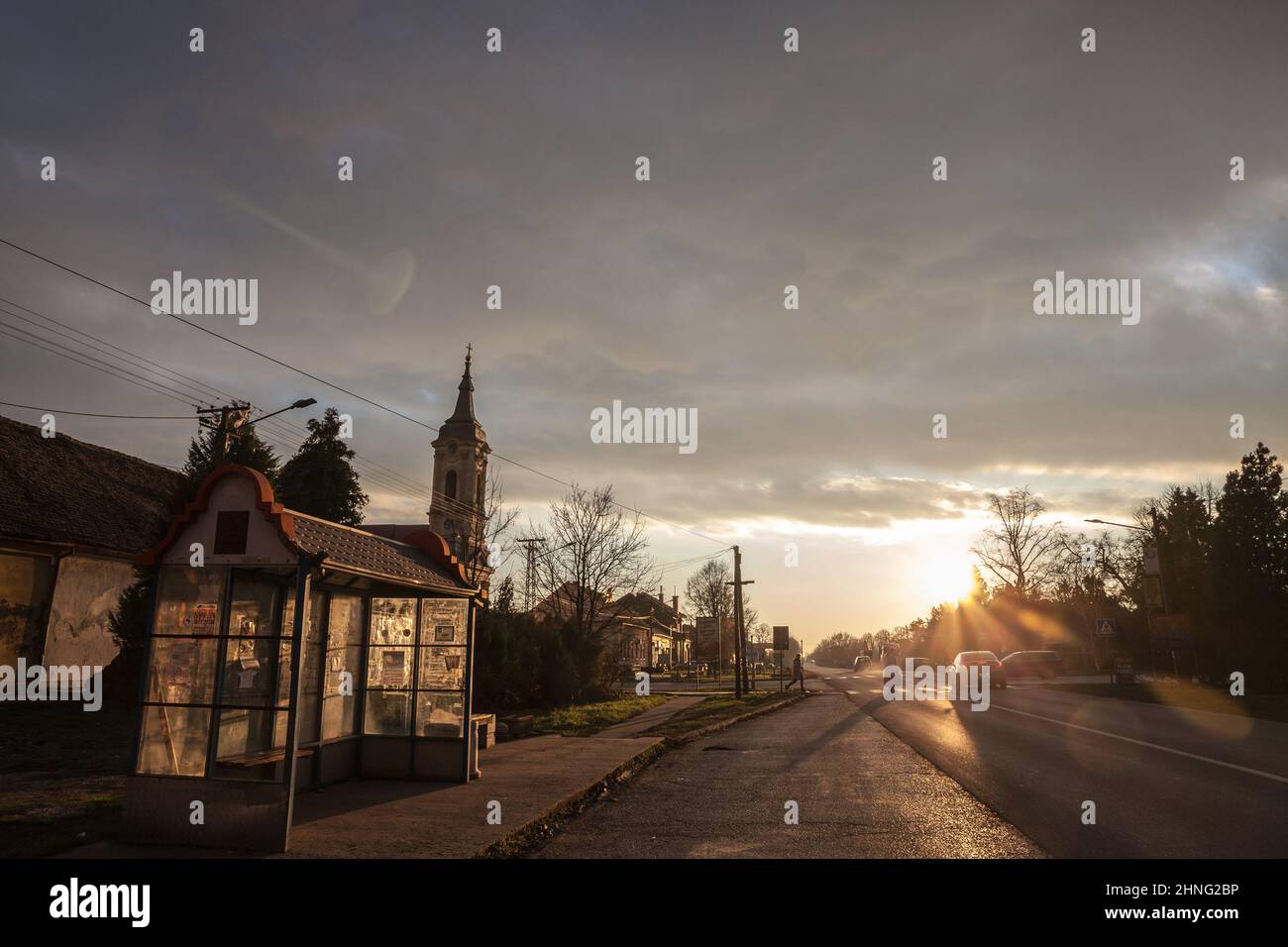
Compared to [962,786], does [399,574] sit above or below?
above

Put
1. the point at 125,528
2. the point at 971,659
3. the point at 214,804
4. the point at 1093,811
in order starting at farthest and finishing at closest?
the point at 971,659, the point at 125,528, the point at 1093,811, the point at 214,804

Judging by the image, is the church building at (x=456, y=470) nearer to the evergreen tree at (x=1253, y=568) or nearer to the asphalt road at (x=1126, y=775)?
the asphalt road at (x=1126, y=775)

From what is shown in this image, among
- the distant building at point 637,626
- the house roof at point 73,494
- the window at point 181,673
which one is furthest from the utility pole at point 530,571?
the window at point 181,673

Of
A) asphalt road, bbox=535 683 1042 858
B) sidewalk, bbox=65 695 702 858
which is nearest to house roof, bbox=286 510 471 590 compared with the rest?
sidewalk, bbox=65 695 702 858

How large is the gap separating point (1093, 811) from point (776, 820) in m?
3.34

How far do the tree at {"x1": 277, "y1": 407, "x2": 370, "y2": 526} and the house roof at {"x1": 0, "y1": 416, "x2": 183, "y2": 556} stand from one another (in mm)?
7214

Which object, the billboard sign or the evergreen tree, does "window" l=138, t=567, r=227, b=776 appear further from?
the evergreen tree

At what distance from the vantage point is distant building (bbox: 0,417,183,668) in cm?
2086

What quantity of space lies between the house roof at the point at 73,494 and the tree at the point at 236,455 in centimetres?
169

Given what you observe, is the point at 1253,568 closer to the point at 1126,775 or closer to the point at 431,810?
A: the point at 1126,775

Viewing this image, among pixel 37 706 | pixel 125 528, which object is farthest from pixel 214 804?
pixel 125 528

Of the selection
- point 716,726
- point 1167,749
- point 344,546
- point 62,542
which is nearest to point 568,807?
point 344,546
